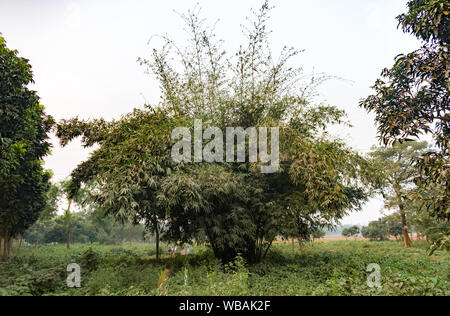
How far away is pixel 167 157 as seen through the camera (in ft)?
20.5

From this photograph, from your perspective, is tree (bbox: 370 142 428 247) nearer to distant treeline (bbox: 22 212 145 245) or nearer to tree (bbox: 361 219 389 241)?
tree (bbox: 361 219 389 241)

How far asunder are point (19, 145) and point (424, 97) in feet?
30.8

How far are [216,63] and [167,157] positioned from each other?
330 cm

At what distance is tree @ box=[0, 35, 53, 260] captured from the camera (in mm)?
6430

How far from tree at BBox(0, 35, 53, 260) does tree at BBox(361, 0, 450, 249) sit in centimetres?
865

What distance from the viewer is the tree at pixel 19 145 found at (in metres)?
6.43

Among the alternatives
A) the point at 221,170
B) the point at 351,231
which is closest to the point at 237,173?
the point at 221,170

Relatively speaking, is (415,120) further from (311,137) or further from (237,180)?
(237,180)

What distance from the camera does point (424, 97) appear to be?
6273 mm

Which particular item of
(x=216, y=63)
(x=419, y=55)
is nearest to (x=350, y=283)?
(x=419, y=55)

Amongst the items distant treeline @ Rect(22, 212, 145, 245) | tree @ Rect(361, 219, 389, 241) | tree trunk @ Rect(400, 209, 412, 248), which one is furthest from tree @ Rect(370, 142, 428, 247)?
distant treeline @ Rect(22, 212, 145, 245)

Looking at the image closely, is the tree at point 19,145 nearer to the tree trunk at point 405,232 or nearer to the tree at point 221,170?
the tree at point 221,170

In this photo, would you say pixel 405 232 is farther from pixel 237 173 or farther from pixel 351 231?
pixel 237 173

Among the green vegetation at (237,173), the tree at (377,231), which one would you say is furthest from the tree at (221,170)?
the tree at (377,231)
